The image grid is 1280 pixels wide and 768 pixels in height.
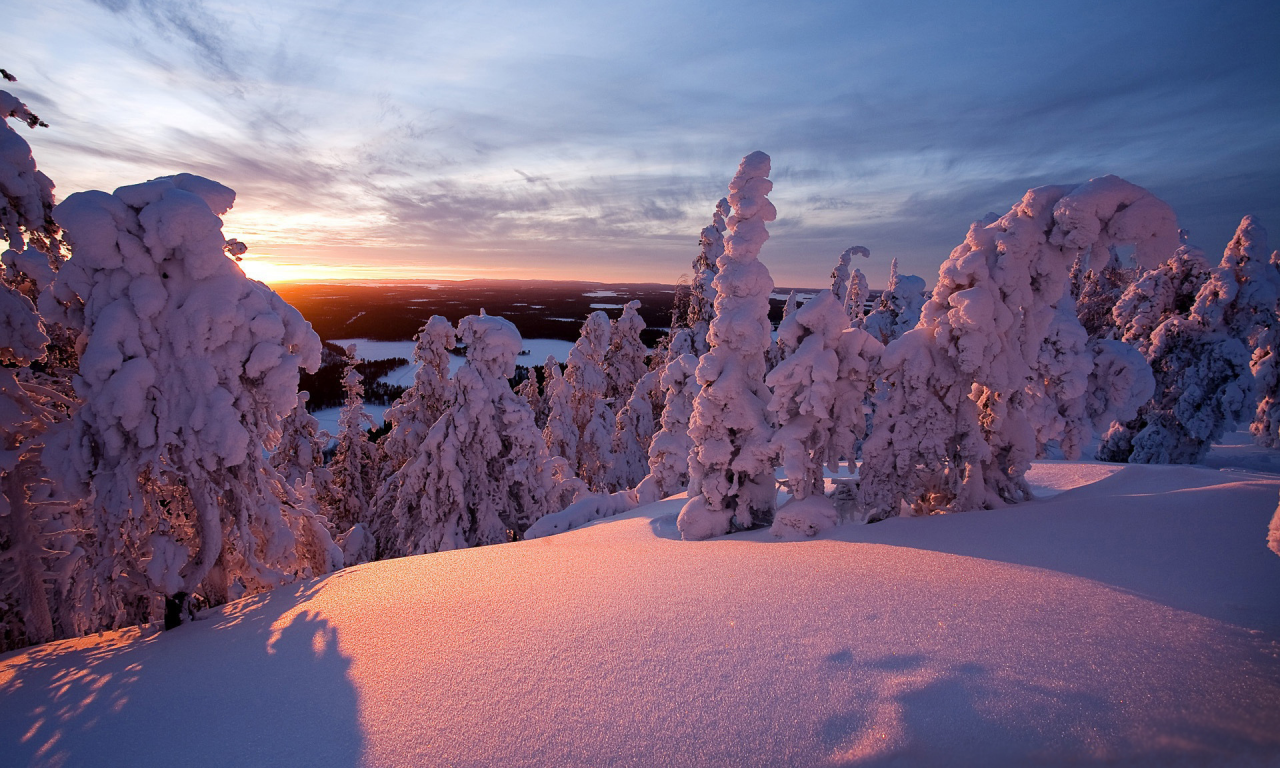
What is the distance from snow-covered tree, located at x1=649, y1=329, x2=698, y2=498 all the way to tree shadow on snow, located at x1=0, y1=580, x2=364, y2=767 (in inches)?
442

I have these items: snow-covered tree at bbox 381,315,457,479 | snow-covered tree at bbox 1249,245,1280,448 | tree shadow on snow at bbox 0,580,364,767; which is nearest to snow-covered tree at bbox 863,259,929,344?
snow-covered tree at bbox 1249,245,1280,448

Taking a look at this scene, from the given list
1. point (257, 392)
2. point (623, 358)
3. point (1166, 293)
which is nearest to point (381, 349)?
point (623, 358)

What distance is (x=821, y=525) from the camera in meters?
8.51

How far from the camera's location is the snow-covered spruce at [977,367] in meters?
7.64

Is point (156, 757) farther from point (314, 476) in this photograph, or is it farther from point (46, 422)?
point (314, 476)

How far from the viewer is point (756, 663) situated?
385 cm

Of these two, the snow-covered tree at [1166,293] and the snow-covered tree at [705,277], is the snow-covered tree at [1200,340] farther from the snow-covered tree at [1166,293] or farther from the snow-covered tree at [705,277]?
the snow-covered tree at [705,277]

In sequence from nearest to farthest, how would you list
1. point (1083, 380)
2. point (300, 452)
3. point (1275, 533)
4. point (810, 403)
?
point (1275, 533) < point (810, 403) < point (1083, 380) < point (300, 452)

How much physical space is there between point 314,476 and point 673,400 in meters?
15.7

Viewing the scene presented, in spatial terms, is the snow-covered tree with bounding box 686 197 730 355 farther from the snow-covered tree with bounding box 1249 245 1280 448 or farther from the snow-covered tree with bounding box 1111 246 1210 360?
the snow-covered tree with bounding box 1249 245 1280 448

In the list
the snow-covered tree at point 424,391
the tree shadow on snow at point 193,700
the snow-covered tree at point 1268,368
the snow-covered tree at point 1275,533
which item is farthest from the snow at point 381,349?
the snow-covered tree at point 1275,533

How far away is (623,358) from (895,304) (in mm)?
16874

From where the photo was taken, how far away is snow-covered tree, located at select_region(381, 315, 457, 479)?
1816 cm

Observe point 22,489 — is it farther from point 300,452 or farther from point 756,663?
point 300,452
